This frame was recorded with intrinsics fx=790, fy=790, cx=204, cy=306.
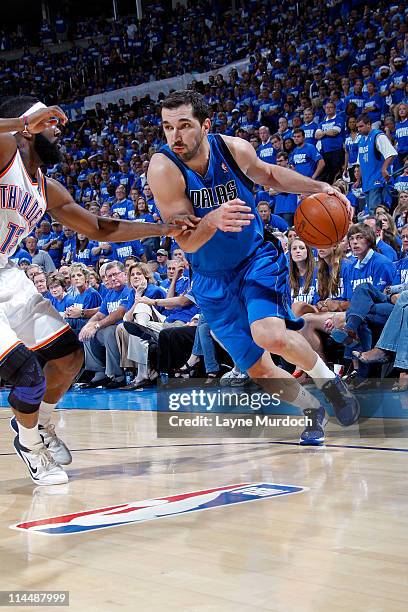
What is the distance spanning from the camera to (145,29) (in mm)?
22828

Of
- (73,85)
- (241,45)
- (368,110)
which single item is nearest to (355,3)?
(241,45)

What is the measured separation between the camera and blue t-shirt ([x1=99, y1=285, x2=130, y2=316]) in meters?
8.44

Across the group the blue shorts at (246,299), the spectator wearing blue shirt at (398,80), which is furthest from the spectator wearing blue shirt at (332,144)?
the blue shorts at (246,299)

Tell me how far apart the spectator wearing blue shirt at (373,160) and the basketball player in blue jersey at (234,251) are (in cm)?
504

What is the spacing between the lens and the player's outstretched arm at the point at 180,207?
3551 mm

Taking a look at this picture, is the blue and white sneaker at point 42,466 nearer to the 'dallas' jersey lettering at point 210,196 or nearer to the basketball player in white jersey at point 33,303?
the basketball player in white jersey at point 33,303

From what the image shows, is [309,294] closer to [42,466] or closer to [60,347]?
[60,347]

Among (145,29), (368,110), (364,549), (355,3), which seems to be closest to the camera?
(364,549)

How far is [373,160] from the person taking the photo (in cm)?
955

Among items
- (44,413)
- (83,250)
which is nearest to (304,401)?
(44,413)

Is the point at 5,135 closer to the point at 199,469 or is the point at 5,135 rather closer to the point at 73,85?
the point at 199,469

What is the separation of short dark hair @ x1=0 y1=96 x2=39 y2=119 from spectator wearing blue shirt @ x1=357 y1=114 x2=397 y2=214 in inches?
238

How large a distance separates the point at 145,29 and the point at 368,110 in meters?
13.8

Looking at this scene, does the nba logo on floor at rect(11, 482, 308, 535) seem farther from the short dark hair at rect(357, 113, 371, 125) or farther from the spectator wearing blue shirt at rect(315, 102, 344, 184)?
the spectator wearing blue shirt at rect(315, 102, 344, 184)
